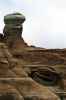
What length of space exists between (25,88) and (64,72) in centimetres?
1529

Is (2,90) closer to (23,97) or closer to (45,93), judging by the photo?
(23,97)

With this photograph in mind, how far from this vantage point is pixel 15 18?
44.1 metres

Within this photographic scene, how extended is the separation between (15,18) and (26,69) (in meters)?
7.86

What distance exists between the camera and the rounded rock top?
44156 mm

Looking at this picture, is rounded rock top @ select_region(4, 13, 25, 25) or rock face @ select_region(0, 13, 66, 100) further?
rounded rock top @ select_region(4, 13, 25, 25)

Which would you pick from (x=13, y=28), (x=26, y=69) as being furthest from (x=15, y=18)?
(x=26, y=69)

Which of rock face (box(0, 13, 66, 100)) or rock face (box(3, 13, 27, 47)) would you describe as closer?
rock face (box(0, 13, 66, 100))

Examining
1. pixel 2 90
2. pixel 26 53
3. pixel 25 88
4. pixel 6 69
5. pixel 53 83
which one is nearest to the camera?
pixel 2 90

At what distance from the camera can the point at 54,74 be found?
126 feet

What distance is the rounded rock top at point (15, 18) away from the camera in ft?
145

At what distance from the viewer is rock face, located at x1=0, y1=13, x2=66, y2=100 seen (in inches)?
931

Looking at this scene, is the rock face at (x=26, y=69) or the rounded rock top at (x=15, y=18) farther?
the rounded rock top at (x=15, y=18)

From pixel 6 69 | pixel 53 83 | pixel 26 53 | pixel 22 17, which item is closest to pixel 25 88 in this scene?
pixel 6 69

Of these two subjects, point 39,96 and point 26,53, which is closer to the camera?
point 39,96
